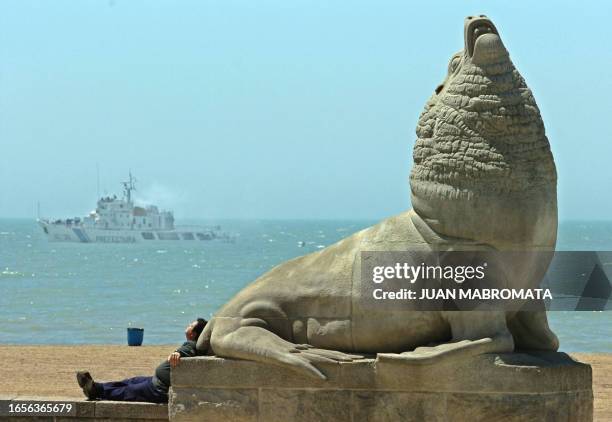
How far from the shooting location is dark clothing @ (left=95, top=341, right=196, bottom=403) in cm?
893

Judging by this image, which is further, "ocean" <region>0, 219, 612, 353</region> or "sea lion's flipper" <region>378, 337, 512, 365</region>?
"ocean" <region>0, 219, 612, 353</region>

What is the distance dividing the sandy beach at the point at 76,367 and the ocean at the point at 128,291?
209 inches

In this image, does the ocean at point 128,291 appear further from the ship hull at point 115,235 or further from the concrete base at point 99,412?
the concrete base at point 99,412

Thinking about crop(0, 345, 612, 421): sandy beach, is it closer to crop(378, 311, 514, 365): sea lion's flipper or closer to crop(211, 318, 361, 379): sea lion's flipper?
crop(378, 311, 514, 365): sea lion's flipper

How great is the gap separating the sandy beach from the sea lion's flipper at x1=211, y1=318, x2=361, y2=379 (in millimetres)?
5287

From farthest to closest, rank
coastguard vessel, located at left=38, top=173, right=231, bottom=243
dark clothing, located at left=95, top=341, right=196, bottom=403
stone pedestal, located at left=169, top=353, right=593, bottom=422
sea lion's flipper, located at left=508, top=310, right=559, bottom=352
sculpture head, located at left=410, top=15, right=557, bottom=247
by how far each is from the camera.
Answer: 1. coastguard vessel, located at left=38, top=173, right=231, bottom=243
2. dark clothing, located at left=95, top=341, right=196, bottom=403
3. sea lion's flipper, located at left=508, top=310, right=559, bottom=352
4. sculpture head, located at left=410, top=15, right=557, bottom=247
5. stone pedestal, located at left=169, top=353, right=593, bottom=422

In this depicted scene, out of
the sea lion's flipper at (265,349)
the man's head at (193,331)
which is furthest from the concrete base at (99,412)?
the sea lion's flipper at (265,349)

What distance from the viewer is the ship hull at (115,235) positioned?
3358 inches

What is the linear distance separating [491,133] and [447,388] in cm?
156

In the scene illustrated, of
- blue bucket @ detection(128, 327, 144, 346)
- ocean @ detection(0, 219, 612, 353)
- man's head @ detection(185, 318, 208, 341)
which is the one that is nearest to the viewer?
man's head @ detection(185, 318, 208, 341)

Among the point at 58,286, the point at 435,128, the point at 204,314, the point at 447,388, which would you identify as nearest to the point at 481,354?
the point at 447,388

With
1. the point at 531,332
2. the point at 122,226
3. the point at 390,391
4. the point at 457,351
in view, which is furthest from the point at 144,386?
the point at 122,226

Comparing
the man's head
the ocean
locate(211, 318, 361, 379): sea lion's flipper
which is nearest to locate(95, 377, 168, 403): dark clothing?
the man's head

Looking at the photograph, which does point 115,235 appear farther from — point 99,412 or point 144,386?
point 144,386
